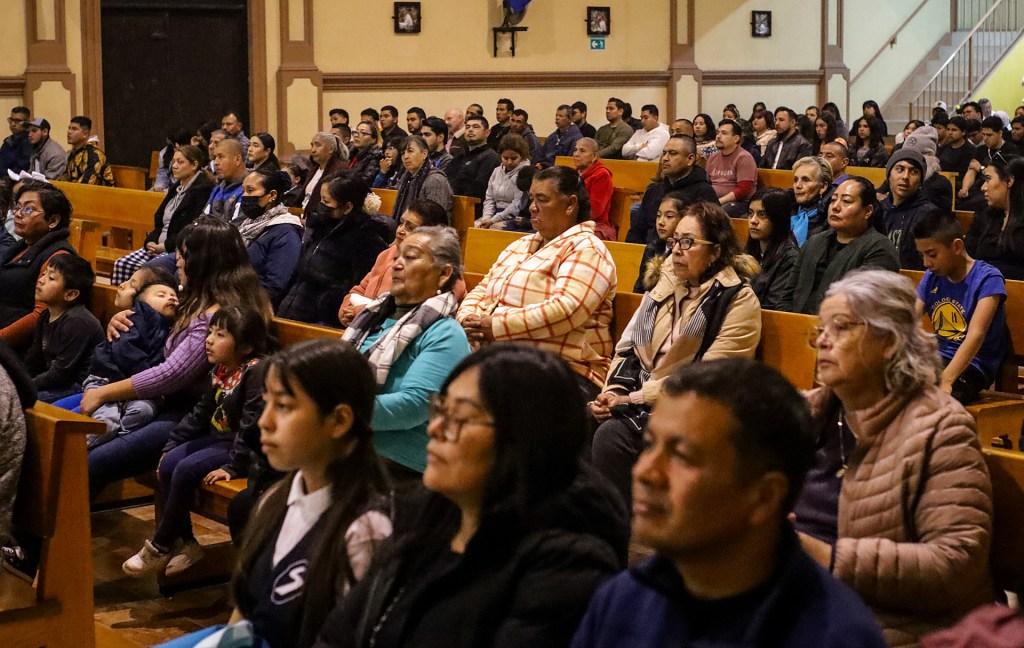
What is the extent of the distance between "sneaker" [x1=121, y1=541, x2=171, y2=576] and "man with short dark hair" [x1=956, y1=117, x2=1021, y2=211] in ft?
25.7

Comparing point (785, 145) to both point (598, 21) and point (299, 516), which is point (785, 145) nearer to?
point (598, 21)

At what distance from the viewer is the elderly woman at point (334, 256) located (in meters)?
6.02

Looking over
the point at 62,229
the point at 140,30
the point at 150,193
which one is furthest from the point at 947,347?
the point at 140,30

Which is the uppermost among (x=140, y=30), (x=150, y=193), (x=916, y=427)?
(x=140, y=30)

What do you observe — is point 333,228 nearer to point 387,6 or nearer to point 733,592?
point 733,592

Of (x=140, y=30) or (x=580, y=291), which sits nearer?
(x=580, y=291)

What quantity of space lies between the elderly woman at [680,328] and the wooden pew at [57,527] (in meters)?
1.53

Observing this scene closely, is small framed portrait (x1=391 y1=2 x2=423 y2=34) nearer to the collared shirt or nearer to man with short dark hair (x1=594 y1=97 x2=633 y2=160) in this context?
man with short dark hair (x1=594 y1=97 x2=633 y2=160)

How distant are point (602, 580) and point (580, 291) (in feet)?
8.23

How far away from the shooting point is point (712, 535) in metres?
1.71

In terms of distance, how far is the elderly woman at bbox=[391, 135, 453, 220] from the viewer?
8.44 m

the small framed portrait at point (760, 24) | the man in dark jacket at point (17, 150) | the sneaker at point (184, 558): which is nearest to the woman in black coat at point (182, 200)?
the sneaker at point (184, 558)

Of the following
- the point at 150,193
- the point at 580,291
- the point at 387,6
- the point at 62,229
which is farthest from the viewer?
the point at 387,6

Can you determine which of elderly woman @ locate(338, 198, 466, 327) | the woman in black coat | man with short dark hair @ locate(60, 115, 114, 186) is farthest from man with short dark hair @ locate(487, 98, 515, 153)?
elderly woman @ locate(338, 198, 466, 327)
